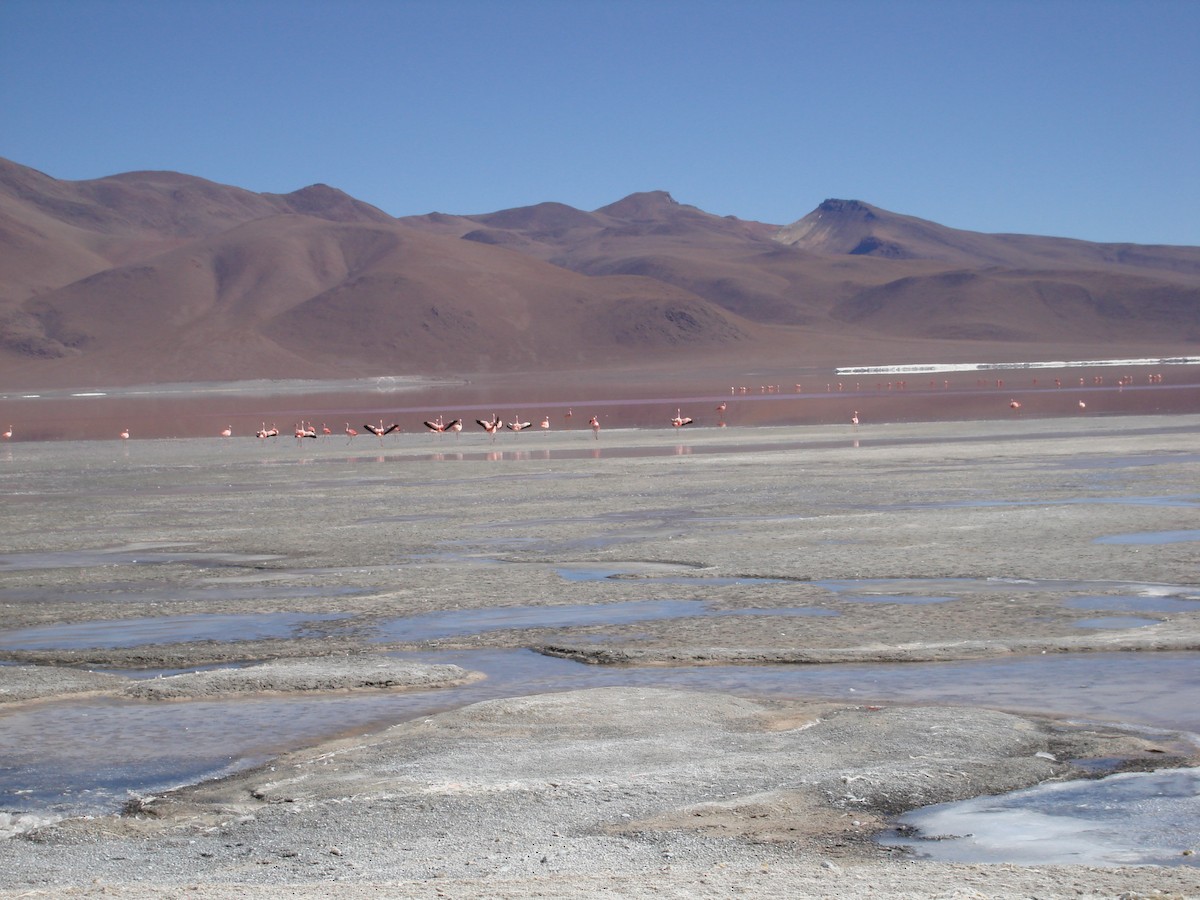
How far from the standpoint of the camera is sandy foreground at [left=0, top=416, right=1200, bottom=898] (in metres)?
5.93

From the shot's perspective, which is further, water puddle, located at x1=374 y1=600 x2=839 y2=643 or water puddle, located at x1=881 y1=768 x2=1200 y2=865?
water puddle, located at x1=374 y1=600 x2=839 y2=643

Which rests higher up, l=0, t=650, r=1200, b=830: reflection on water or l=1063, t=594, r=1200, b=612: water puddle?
l=1063, t=594, r=1200, b=612: water puddle

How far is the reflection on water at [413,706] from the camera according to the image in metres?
7.61

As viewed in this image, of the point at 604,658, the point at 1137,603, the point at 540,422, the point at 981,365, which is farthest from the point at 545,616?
the point at 981,365

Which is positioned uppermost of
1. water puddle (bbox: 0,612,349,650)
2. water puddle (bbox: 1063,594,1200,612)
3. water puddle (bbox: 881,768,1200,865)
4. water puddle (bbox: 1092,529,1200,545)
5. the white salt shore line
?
the white salt shore line

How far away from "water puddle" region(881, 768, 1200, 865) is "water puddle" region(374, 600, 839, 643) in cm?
479

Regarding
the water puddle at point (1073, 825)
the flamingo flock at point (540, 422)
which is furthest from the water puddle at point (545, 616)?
the flamingo flock at point (540, 422)

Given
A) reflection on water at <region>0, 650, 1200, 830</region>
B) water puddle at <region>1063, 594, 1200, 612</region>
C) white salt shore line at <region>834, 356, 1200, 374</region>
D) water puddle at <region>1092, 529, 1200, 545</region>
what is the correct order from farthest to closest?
white salt shore line at <region>834, 356, 1200, 374</region>, water puddle at <region>1092, 529, 1200, 545</region>, water puddle at <region>1063, 594, 1200, 612</region>, reflection on water at <region>0, 650, 1200, 830</region>

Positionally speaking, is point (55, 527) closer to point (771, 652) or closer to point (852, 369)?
point (771, 652)

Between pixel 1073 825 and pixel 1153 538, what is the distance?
9.56 meters

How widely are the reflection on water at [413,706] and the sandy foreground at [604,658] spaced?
239mm

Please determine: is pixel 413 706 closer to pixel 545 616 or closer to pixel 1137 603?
pixel 545 616

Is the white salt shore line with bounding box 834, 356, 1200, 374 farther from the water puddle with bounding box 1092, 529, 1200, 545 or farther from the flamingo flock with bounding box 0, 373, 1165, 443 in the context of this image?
the water puddle with bounding box 1092, 529, 1200, 545

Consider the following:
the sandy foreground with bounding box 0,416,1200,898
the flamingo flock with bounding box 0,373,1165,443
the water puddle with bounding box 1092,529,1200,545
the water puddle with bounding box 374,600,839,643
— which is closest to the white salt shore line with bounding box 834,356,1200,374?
the flamingo flock with bounding box 0,373,1165,443
